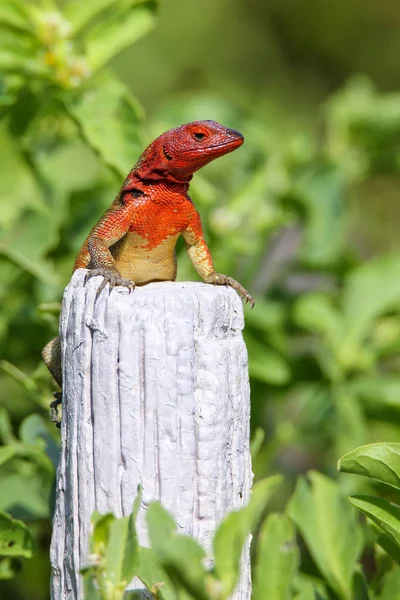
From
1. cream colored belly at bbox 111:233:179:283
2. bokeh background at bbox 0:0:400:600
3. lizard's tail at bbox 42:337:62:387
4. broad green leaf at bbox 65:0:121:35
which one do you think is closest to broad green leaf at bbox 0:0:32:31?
bokeh background at bbox 0:0:400:600

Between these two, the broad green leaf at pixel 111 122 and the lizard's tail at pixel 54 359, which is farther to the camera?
the broad green leaf at pixel 111 122

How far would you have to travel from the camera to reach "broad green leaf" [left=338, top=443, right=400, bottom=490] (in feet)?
6.16

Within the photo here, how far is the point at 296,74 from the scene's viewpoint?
8.78m

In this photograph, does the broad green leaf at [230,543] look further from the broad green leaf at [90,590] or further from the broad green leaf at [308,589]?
the broad green leaf at [308,589]

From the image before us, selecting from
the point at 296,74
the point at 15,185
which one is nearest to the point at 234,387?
the point at 15,185

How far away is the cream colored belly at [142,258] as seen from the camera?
8.73ft

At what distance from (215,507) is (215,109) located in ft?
8.29

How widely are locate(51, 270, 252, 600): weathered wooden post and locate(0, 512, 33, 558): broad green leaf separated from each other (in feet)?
1.31

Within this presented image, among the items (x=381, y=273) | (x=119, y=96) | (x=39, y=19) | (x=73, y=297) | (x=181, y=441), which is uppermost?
(x=39, y=19)

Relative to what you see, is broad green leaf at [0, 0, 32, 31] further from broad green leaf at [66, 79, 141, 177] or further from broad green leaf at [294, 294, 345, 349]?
broad green leaf at [294, 294, 345, 349]

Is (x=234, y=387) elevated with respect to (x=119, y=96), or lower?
lower

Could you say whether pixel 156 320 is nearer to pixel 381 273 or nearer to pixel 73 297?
pixel 73 297

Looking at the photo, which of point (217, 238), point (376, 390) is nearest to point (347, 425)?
point (376, 390)

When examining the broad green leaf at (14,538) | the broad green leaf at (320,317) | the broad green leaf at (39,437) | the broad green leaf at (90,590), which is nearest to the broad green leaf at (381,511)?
the broad green leaf at (90,590)
